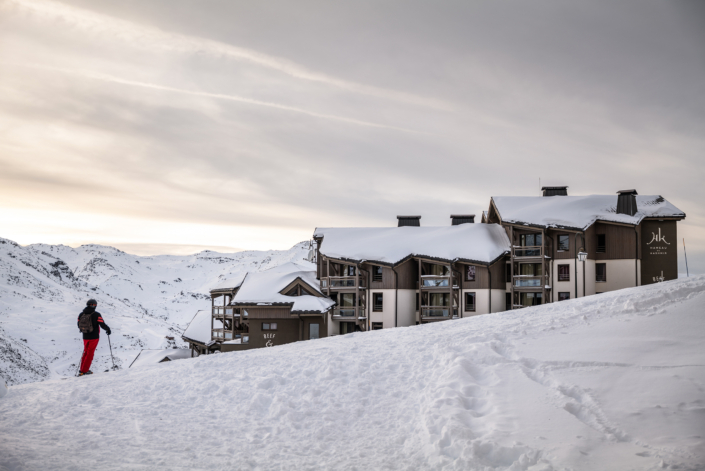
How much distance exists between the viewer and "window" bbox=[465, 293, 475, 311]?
3416 centimetres

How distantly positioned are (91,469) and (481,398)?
6614 millimetres

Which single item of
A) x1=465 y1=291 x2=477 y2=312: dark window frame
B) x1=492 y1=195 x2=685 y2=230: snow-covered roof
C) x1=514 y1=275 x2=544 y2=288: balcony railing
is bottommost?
x1=465 y1=291 x2=477 y2=312: dark window frame

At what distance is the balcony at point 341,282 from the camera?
36094 mm

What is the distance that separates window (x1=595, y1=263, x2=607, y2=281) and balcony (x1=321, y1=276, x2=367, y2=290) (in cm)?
1697

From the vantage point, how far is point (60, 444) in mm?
7270

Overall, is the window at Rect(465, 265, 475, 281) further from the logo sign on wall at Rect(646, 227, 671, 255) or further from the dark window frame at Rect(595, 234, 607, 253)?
the logo sign on wall at Rect(646, 227, 671, 255)

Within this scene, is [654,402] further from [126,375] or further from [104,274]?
[104,274]

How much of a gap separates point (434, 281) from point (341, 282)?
7.49 meters

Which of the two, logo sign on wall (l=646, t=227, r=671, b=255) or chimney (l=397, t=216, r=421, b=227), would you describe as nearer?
logo sign on wall (l=646, t=227, r=671, b=255)

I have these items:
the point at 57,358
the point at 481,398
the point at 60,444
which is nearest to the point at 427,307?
the point at 481,398

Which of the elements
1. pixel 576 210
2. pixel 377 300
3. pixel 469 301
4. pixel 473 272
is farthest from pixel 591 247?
pixel 377 300

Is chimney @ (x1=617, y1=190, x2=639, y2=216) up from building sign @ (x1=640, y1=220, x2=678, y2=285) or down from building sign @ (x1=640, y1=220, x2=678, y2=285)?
up

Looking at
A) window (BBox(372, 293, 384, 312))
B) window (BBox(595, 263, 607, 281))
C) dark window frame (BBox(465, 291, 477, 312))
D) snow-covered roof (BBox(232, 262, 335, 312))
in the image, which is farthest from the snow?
window (BBox(595, 263, 607, 281))

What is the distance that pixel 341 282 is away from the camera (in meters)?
36.9
